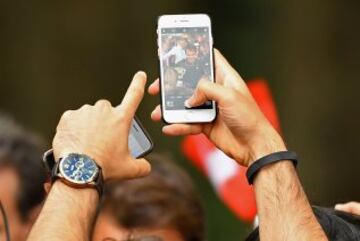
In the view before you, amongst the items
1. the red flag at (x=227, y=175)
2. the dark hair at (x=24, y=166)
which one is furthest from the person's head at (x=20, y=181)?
the red flag at (x=227, y=175)

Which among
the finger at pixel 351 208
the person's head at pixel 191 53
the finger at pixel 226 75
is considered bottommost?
the finger at pixel 351 208

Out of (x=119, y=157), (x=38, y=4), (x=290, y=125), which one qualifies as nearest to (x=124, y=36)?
(x=38, y=4)

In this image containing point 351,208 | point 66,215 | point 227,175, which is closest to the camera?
point 66,215

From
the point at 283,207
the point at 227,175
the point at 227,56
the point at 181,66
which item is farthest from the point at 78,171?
the point at 227,56

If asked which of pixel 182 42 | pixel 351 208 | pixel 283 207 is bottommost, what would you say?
pixel 351 208

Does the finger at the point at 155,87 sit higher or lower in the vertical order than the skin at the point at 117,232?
higher

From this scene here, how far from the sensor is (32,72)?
7.34 meters

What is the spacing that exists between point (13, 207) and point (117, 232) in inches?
20.1

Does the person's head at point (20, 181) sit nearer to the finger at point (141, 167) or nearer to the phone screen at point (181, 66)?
the finger at point (141, 167)

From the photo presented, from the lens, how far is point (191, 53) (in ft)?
8.50

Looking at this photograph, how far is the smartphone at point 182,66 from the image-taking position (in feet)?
8.44

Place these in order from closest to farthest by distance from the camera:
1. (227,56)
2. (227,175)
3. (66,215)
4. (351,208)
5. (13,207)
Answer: (66,215)
(351,208)
(13,207)
(227,175)
(227,56)

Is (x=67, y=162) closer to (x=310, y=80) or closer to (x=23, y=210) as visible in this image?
(x=23, y=210)

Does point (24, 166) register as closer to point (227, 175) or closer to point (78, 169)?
point (227, 175)
